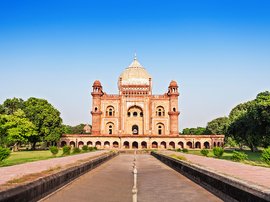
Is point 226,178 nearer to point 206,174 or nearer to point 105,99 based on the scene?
point 206,174

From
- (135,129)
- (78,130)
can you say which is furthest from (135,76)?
(78,130)

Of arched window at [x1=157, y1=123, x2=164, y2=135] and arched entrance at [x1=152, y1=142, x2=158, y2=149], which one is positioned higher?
arched window at [x1=157, y1=123, x2=164, y2=135]

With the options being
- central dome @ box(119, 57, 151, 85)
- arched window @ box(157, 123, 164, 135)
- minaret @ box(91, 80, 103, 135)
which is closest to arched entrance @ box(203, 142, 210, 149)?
arched window @ box(157, 123, 164, 135)

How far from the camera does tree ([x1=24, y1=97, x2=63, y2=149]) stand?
45.1 meters

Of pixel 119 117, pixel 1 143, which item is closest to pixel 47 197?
pixel 1 143

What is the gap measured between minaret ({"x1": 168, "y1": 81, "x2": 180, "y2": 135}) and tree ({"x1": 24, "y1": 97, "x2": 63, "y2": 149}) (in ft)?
65.8

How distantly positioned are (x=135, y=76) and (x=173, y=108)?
1089 centimetres

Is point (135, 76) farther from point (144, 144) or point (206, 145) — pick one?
point (206, 145)

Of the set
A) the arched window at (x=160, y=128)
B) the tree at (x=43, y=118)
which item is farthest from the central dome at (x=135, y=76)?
the tree at (x=43, y=118)

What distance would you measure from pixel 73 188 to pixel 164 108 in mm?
49274

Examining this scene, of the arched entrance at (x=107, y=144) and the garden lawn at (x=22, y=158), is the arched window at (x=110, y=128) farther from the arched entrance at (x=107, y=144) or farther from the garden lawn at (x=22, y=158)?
the garden lawn at (x=22, y=158)

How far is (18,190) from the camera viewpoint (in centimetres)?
519

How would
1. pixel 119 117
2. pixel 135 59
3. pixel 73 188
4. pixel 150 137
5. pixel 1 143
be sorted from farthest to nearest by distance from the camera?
1. pixel 135 59
2. pixel 119 117
3. pixel 150 137
4. pixel 1 143
5. pixel 73 188

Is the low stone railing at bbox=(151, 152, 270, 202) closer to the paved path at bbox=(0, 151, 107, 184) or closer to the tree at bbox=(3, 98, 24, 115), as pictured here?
the paved path at bbox=(0, 151, 107, 184)
